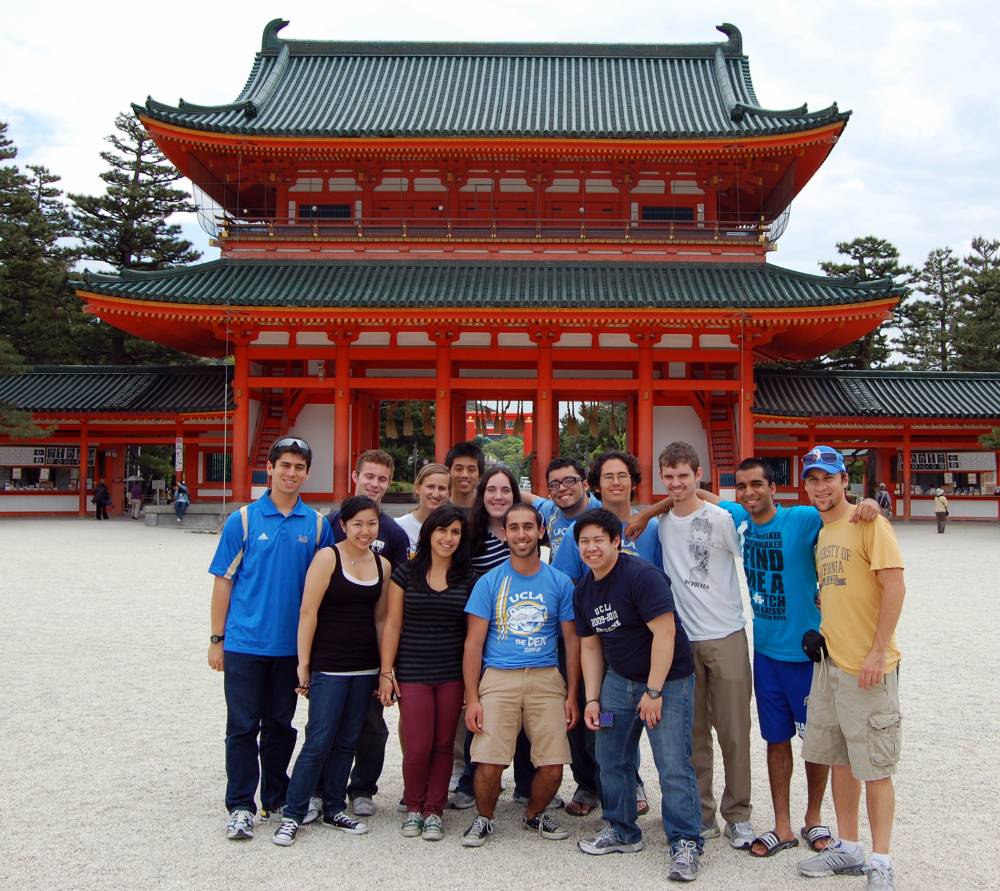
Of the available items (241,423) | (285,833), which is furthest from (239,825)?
(241,423)

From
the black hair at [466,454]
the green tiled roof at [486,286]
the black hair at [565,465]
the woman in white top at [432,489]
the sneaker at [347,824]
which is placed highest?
the green tiled roof at [486,286]

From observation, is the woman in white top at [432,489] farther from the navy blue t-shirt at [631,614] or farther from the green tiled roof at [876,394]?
the green tiled roof at [876,394]

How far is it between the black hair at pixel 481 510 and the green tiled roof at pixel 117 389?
1670 centimetres

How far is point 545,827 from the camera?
415cm

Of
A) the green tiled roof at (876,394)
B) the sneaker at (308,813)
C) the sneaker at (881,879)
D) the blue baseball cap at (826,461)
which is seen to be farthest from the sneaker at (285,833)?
the green tiled roof at (876,394)

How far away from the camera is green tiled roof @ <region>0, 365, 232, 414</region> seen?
20.7 m

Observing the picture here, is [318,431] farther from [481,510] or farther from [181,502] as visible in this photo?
[481,510]

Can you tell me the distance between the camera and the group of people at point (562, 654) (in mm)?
3900

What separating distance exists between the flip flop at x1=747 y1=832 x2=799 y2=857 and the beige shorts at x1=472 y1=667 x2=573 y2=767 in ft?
3.12

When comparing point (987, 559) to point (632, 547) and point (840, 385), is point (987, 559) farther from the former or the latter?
point (632, 547)

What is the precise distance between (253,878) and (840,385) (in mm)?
20707

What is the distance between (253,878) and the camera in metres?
3.64

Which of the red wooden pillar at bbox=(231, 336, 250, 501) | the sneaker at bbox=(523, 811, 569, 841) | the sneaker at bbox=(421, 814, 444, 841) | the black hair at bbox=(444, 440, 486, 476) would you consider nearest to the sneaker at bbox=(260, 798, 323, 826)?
the sneaker at bbox=(421, 814, 444, 841)

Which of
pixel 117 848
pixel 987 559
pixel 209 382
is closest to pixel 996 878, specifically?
pixel 117 848
